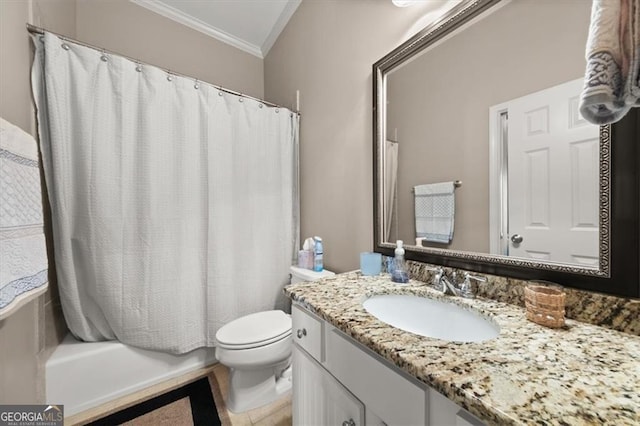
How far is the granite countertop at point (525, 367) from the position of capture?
34cm

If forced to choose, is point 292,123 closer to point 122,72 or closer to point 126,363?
point 122,72

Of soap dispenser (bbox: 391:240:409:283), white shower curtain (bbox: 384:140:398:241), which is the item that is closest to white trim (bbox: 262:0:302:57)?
white shower curtain (bbox: 384:140:398:241)

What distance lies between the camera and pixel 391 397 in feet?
1.72

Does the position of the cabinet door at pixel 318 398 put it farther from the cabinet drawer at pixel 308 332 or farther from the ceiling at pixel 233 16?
the ceiling at pixel 233 16

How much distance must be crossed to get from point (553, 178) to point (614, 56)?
1.13 feet

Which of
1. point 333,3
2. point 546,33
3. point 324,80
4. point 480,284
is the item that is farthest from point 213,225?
point 546,33

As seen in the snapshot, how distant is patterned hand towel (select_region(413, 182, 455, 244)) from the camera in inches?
37.0

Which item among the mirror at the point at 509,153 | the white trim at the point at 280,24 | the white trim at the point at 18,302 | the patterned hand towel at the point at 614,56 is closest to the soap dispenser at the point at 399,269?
the mirror at the point at 509,153

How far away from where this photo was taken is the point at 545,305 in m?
Answer: 0.60

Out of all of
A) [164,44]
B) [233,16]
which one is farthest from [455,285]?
[164,44]

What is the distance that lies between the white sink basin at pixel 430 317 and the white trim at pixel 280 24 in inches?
84.4

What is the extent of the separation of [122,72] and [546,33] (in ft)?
5.97

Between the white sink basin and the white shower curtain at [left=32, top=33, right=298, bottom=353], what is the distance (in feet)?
3.51

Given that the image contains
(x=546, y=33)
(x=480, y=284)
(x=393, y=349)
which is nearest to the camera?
(x=393, y=349)
